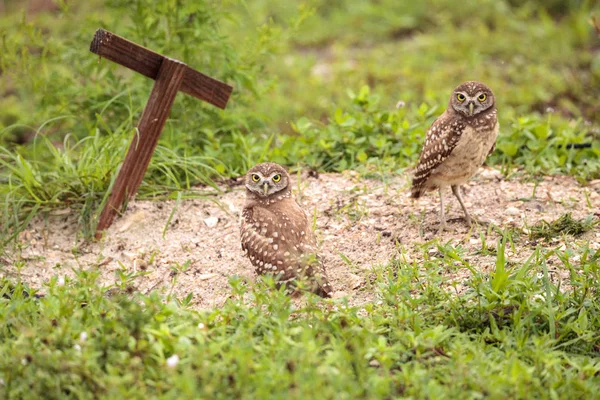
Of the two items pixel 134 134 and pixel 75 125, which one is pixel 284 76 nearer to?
pixel 75 125

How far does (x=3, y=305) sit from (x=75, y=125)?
2.82 metres

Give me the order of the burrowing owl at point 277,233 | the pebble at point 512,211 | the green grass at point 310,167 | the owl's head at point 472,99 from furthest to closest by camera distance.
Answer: the pebble at point 512,211, the owl's head at point 472,99, the burrowing owl at point 277,233, the green grass at point 310,167

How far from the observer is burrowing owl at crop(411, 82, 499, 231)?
566 cm

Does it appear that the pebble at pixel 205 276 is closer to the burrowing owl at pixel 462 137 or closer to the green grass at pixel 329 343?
the green grass at pixel 329 343

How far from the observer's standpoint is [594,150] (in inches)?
270

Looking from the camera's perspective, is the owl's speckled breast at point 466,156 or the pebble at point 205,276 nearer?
the pebble at point 205,276

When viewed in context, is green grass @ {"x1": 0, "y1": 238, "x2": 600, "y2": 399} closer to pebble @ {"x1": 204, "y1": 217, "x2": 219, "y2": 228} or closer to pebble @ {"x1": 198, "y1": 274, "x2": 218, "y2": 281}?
pebble @ {"x1": 198, "y1": 274, "x2": 218, "y2": 281}

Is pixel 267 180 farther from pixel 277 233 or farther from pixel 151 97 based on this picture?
pixel 151 97

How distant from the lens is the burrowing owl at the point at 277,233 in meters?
4.77

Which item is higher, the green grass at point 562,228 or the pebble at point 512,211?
the green grass at point 562,228

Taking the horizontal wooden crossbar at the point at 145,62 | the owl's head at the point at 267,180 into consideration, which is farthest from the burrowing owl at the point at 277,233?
the horizontal wooden crossbar at the point at 145,62

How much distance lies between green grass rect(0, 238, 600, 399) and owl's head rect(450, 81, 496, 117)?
1361mm

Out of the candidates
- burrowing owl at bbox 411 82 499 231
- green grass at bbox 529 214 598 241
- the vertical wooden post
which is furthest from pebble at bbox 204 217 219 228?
green grass at bbox 529 214 598 241

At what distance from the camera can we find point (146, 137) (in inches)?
223
